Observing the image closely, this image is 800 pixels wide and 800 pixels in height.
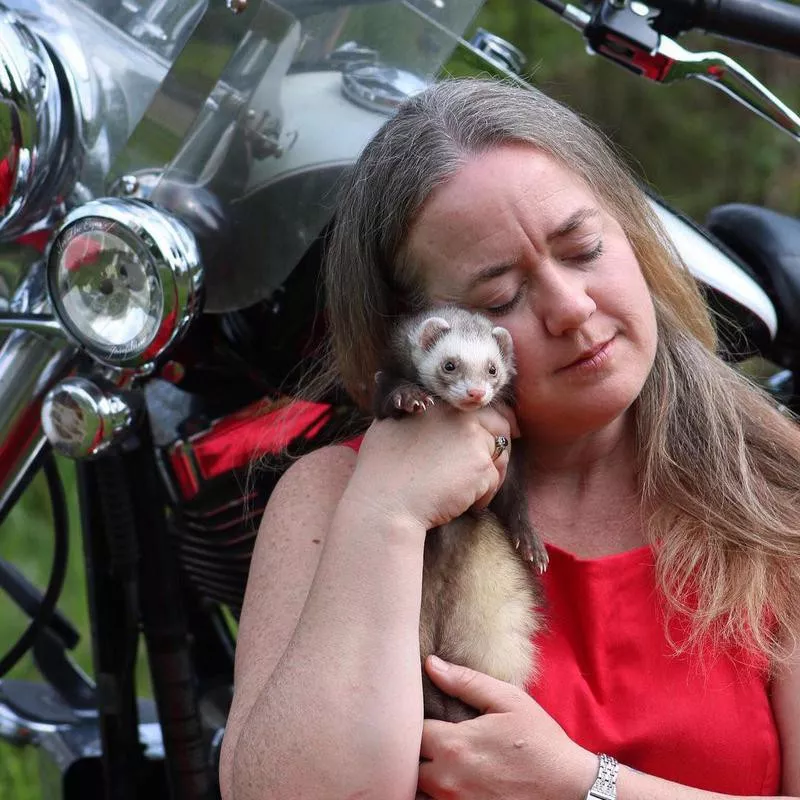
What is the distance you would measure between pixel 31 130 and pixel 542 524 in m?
0.72

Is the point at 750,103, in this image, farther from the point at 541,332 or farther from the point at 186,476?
the point at 186,476

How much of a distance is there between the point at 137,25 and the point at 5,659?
0.88 meters

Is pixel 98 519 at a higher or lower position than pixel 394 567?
lower

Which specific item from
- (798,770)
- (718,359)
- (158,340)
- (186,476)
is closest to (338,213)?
(158,340)

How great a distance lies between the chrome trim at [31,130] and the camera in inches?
54.3

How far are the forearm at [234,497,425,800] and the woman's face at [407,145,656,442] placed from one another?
0.74 ft

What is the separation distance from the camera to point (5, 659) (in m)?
1.79

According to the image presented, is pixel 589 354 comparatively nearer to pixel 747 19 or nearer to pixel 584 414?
pixel 584 414

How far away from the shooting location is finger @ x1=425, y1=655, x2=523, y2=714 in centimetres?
128

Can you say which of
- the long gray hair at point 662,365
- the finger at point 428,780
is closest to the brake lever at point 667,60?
the long gray hair at point 662,365

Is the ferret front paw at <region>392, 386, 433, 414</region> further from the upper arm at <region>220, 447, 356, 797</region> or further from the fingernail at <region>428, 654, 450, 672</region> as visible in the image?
the fingernail at <region>428, 654, 450, 672</region>

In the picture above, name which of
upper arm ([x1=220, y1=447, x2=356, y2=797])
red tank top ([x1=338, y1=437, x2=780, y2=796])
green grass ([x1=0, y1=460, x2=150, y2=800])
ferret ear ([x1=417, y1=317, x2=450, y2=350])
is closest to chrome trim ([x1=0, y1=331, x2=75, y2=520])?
upper arm ([x1=220, y1=447, x2=356, y2=797])

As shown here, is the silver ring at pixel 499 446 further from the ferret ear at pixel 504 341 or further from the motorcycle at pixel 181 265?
the motorcycle at pixel 181 265

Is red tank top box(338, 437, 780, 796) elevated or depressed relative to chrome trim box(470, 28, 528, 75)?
depressed
